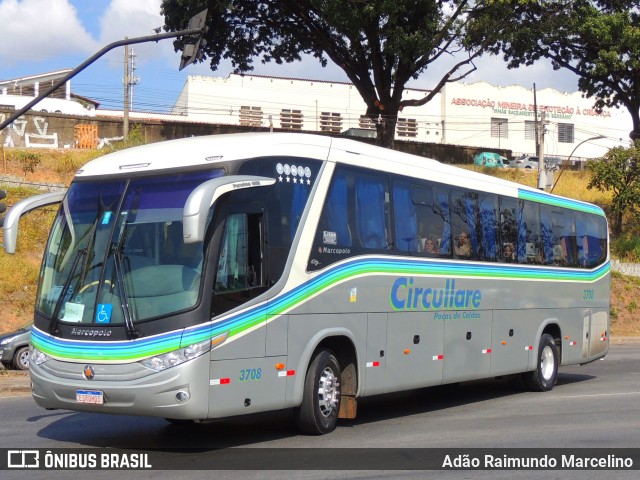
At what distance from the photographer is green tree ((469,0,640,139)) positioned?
36.1m

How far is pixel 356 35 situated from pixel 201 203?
26954 millimetres

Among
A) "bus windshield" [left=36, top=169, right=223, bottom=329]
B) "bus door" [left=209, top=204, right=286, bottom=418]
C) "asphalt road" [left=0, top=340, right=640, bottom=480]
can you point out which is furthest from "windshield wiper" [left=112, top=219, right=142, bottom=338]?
"asphalt road" [left=0, top=340, right=640, bottom=480]

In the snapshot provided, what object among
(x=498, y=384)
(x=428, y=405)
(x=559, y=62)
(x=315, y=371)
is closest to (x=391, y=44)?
(x=559, y=62)

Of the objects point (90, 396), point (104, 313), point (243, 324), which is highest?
point (104, 313)

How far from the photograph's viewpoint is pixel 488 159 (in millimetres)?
54719

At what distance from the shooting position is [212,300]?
9.68 m

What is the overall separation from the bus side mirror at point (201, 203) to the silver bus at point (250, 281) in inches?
1.0

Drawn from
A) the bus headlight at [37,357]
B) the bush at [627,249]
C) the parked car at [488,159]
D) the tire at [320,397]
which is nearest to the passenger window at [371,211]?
the tire at [320,397]

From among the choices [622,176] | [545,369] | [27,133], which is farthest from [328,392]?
[27,133]

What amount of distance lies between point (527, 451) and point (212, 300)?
3908mm

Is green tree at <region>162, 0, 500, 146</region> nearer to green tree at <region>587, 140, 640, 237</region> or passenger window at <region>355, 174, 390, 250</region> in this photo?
green tree at <region>587, 140, 640, 237</region>

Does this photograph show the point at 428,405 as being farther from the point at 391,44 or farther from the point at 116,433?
the point at 391,44

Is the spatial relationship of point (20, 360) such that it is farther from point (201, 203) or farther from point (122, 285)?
point (201, 203)

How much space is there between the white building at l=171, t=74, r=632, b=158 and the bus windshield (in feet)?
160
